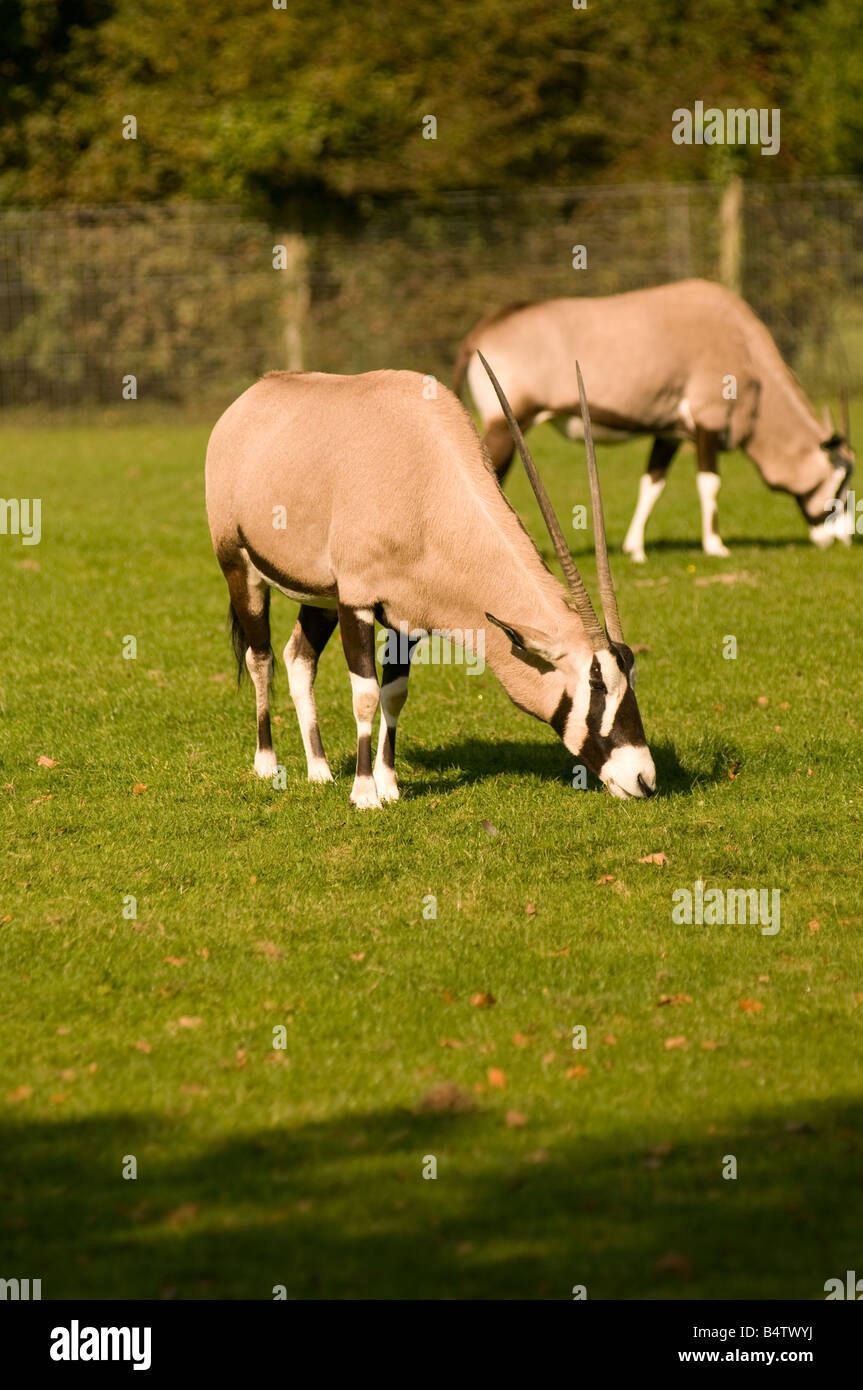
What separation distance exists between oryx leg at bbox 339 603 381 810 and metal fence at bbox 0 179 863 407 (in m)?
20.7

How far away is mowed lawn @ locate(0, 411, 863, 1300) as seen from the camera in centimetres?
475

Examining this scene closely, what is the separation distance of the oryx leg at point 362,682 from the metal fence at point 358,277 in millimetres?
20719

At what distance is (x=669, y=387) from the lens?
15.1 metres

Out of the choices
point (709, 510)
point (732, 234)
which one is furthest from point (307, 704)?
point (732, 234)

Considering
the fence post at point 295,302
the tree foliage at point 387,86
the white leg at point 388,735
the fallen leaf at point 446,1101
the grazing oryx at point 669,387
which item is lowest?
the fallen leaf at point 446,1101

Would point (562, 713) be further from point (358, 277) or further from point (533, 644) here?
point (358, 277)

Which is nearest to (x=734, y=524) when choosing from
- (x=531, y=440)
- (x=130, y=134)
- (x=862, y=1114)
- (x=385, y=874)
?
(x=531, y=440)

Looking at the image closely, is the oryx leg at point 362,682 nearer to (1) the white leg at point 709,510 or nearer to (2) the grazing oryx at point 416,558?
(2) the grazing oryx at point 416,558

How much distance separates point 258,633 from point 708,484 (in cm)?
701

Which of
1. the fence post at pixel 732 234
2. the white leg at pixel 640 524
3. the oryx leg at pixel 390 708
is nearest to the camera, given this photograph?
the oryx leg at pixel 390 708

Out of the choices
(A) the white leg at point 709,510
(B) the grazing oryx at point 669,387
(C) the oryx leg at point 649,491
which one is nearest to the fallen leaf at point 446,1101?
(B) the grazing oryx at point 669,387

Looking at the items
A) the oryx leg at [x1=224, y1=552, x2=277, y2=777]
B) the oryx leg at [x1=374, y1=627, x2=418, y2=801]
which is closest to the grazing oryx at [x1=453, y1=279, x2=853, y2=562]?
the oryx leg at [x1=224, y1=552, x2=277, y2=777]

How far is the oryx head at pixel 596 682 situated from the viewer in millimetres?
7930

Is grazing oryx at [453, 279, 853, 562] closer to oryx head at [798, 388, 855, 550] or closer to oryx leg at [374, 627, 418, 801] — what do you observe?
oryx head at [798, 388, 855, 550]
